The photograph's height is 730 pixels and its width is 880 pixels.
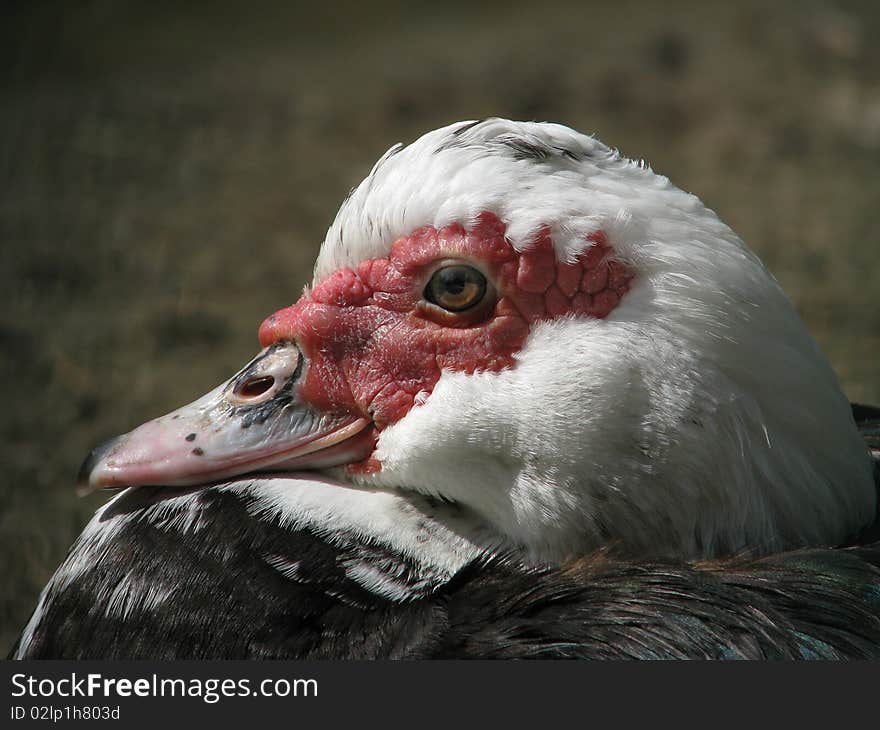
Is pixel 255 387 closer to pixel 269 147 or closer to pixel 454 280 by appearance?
pixel 454 280

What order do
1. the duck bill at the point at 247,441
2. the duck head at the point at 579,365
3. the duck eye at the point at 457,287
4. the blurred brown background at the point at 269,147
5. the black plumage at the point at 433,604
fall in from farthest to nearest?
1. the blurred brown background at the point at 269,147
2. the duck bill at the point at 247,441
3. the duck eye at the point at 457,287
4. the duck head at the point at 579,365
5. the black plumage at the point at 433,604

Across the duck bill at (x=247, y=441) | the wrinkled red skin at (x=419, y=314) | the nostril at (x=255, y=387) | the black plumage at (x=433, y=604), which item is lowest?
the black plumage at (x=433, y=604)

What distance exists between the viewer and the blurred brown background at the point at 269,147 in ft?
14.7

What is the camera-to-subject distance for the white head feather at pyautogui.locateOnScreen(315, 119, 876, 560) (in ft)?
6.51

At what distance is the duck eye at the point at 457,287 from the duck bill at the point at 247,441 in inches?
11.9

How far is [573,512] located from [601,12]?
728 cm

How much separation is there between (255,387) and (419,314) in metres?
0.41

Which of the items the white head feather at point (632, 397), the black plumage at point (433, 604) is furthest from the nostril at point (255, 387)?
the white head feather at point (632, 397)

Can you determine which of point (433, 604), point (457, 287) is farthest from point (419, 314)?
point (433, 604)

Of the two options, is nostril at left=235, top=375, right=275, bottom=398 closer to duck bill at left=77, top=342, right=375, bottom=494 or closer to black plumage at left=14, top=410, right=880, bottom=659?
duck bill at left=77, top=342, right=375, bottom=494

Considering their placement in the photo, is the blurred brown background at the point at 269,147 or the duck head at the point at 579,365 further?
the blurred brown background at the point at 269,147

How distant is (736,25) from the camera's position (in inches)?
313

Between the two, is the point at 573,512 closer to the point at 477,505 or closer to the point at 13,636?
the point at 477,505

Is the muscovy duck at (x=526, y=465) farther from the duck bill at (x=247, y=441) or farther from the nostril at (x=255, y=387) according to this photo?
the nostril at (x=255, y=387)
